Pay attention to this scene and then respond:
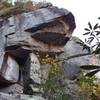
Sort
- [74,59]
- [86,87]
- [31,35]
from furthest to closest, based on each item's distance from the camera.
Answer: [74,59] → [31,35] → [86,87]

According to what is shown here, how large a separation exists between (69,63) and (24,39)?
1756 mm

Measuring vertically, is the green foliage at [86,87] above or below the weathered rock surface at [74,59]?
above

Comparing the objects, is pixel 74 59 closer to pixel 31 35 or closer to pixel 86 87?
pixel 31 35

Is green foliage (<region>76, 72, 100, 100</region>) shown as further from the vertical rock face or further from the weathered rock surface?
the vertical rock face

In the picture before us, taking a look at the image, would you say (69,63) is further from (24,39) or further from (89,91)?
(89,91)

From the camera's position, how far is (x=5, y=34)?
13.9m

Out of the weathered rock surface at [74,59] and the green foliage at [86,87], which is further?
the weathered rock surface at [74,59]

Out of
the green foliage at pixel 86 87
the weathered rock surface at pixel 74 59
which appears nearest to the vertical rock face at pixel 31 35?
the weathered rock surface at pixel 74 59

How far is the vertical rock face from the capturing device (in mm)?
13562

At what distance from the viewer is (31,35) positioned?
45.4 feet

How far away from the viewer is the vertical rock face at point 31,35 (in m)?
13.6

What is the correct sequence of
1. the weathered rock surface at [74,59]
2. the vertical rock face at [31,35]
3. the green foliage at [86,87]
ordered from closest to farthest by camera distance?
Result: the green foliage at [86,87] → the weathered rock surface at [74,59] → the vertical rock face at [31,35]

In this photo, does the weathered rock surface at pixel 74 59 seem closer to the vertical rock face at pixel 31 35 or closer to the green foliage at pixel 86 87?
the vertical rock face at pixel 31 35

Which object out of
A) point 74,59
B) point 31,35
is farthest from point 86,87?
point 31,35
